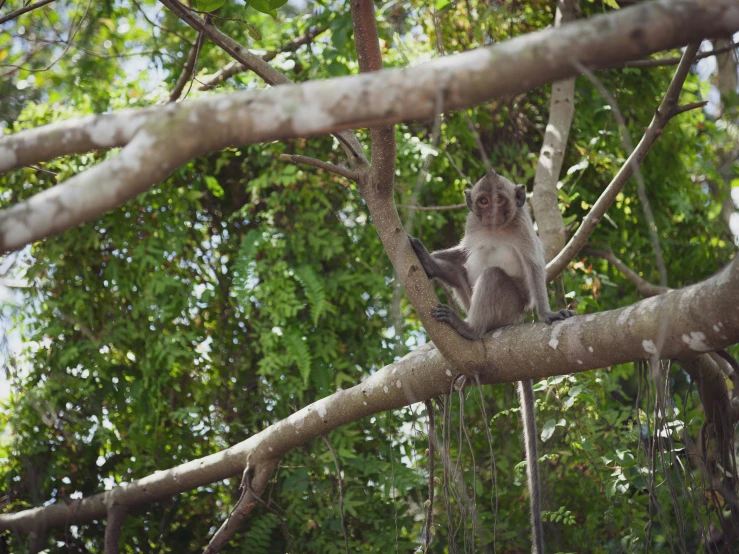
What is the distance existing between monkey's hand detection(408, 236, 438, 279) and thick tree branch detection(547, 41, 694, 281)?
788 millimetres

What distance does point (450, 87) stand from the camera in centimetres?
204

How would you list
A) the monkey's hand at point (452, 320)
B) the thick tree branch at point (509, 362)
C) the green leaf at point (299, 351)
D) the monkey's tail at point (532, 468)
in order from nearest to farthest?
the thick tree branch at point (509, 362) < the monkey's hand at point (452, 320) < the monkey's tail at point (532, 468) < the green leaf at point (299, 351)

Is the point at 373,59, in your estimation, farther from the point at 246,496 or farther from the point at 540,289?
the point at 246,496

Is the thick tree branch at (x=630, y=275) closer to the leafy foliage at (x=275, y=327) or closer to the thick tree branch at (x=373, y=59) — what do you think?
the leafy foliage at (x=275, y=327)

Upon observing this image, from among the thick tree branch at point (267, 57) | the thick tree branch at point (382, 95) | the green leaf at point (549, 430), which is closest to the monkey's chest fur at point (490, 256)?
the green leaf at point (549, 430)

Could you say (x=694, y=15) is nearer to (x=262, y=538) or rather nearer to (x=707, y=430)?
(x=707, y=430)

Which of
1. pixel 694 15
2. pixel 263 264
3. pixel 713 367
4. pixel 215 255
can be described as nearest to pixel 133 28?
pixel 215 255

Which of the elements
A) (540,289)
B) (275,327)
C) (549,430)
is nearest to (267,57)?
(275,327)

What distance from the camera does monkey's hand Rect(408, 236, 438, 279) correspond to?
→ 5.06m

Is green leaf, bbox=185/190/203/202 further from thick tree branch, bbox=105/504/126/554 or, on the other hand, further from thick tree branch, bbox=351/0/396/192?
thick tree branch, bbox=351/0/396/192

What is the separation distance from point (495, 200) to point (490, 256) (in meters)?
0.42

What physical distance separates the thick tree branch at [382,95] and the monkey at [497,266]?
246 cm

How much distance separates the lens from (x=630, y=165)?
14.3ft

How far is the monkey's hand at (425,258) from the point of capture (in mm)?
5061
